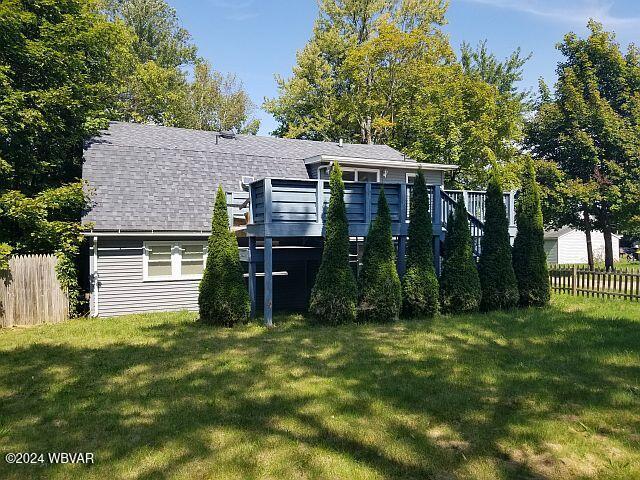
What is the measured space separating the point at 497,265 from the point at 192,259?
903 centimetres

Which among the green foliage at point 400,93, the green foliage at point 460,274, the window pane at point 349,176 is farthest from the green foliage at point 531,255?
the green foliage at point 400,93

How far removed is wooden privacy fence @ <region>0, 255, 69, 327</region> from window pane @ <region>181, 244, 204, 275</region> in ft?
11.1

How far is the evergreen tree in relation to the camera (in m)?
12.2

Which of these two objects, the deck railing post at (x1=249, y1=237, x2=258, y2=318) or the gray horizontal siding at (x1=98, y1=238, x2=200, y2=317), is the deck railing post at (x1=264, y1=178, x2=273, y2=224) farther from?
the gray horizontal siding at (x1=98, y1=238, x2=200, y2=317)

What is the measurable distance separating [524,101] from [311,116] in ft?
55.5

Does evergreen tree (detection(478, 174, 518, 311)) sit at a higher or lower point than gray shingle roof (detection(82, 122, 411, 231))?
lower

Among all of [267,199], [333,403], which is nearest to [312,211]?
[267,199]

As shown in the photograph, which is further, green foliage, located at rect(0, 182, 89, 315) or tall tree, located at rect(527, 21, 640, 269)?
tall tree, located at rect(527, 21, 640, 269)

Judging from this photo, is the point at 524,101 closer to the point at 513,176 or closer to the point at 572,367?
the point at 513,176

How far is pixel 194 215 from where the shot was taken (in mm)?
14781

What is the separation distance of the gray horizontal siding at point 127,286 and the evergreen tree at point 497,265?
900cm

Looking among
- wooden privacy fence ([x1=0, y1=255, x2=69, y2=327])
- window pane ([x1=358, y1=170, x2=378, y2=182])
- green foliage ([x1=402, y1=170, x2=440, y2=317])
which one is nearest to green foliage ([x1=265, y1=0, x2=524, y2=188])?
window pane ([x1=358, y1=170, x2=378, y2=182])

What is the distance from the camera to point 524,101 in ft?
121

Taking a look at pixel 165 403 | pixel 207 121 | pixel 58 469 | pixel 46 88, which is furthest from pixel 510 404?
→ pixel 207 121
